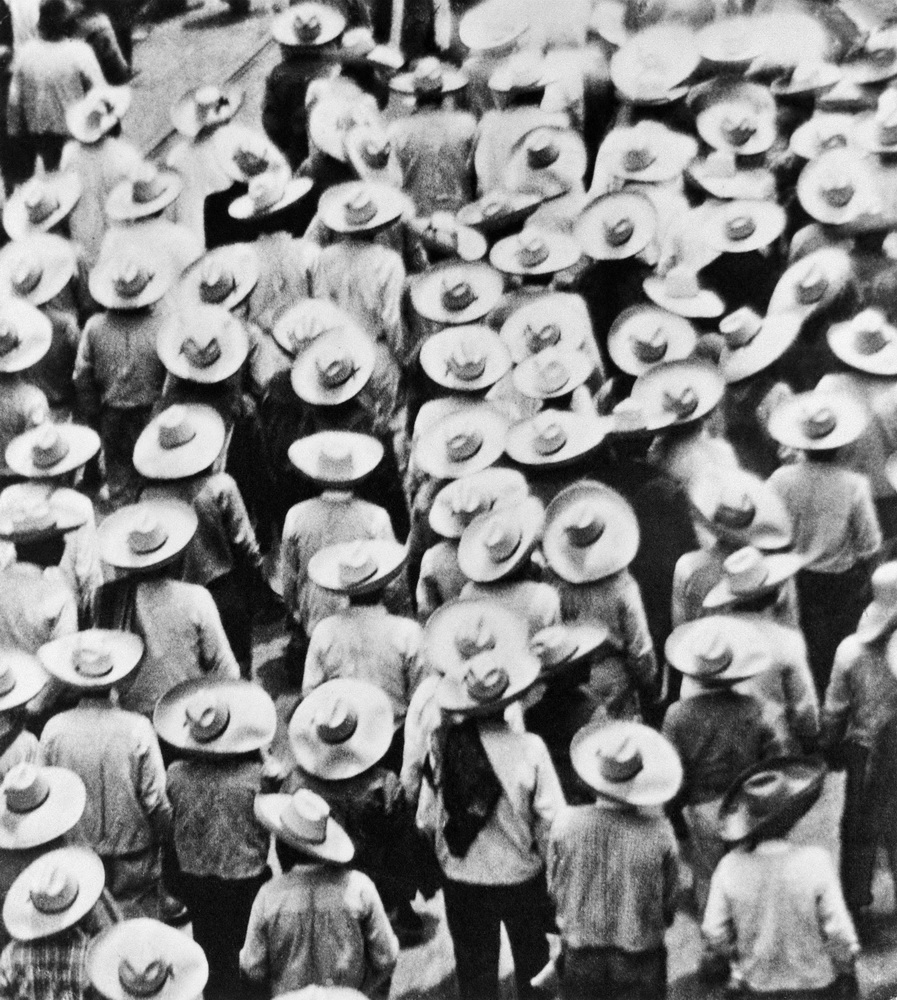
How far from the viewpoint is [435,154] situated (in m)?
10.2

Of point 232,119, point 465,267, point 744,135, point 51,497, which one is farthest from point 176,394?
point 744,135

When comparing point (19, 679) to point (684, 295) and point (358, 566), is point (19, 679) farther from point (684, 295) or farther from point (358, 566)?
point (684, 295)

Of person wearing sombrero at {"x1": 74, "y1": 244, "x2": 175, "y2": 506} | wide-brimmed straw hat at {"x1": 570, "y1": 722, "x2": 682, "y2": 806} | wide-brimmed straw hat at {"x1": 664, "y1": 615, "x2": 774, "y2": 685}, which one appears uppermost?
wide-brimmed straw hat at {"x1": 664, "y1": 615, "x2": 774, "y2": 685}

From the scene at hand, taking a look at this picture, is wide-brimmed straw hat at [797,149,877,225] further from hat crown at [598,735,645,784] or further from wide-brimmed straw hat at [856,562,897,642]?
hat crown at [598,735,645,784]

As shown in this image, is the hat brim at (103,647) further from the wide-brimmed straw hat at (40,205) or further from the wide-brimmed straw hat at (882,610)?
the wide-brimmed straw hat at (40,205)

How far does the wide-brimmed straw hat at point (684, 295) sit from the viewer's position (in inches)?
348

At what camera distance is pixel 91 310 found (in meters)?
10.4

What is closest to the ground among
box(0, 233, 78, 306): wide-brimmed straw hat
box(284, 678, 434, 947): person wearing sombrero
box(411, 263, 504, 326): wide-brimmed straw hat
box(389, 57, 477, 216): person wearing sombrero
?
box(284, 678, 434, 947): person wearing sombrero

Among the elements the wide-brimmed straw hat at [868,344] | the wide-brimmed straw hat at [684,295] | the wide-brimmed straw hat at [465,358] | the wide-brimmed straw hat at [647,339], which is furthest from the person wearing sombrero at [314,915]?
the wide-brimmed straw hat at [684,295]

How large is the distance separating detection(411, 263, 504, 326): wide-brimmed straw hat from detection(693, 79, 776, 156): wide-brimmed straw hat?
1471mm

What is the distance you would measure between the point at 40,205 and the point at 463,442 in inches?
136

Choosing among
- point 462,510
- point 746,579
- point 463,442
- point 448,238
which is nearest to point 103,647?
point 462,510

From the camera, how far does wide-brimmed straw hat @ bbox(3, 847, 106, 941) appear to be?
6648 millimetres

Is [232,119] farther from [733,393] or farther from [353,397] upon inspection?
[733,393]
